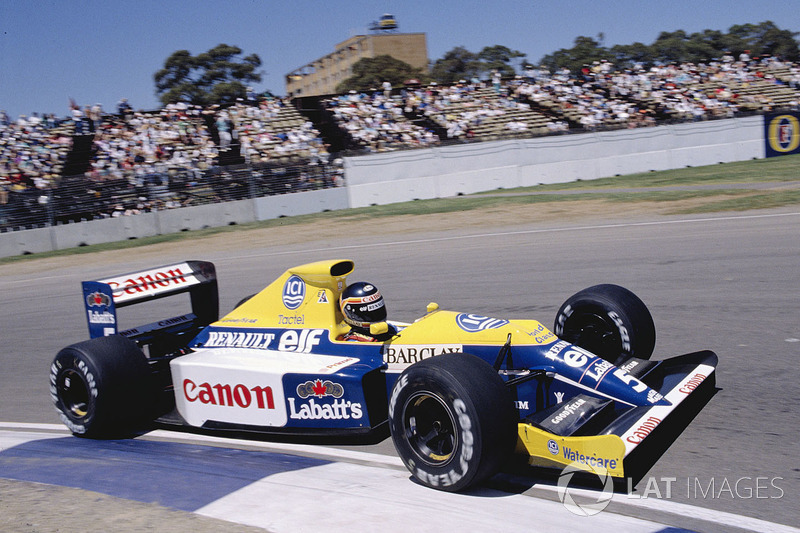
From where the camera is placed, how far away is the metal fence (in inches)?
760

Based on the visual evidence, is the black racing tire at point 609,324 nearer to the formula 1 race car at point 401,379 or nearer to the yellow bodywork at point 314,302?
the formula 1 race car at point 401,379

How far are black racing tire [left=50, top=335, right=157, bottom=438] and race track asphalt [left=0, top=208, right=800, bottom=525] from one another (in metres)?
0.89

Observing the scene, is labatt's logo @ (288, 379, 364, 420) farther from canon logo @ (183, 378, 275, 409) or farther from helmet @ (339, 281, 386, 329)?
helmet @ (339, 281, 386, 329)

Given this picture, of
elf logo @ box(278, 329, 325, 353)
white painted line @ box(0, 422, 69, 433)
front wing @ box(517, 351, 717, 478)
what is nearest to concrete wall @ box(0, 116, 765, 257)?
white painted line @ box(0, 422, 69, 433)

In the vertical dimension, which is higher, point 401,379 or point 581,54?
point 581,54

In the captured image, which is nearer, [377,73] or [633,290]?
[633,290]

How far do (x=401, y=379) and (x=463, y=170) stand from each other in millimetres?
19650

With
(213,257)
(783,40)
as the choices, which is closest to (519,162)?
(213,257)

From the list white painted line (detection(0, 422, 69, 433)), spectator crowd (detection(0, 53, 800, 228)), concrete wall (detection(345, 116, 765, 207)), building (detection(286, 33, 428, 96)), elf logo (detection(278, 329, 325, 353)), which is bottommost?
white painted line (detection(0, 422, 69, 433))

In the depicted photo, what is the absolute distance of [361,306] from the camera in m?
5.56

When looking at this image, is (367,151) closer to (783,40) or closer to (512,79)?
(512,79)

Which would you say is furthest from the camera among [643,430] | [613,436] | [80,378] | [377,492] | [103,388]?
[80,378]

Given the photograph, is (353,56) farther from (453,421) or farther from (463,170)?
(453,421)

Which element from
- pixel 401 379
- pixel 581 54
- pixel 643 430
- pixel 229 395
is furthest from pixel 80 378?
pixel 581 54
